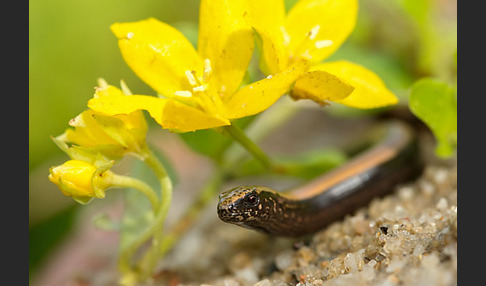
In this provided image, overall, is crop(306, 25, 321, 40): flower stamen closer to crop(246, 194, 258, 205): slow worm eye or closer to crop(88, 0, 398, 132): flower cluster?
crop(88, 0, 398, 132): flower cluster

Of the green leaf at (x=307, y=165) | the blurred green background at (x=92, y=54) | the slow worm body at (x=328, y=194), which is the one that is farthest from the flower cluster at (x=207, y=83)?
the blurred green background at (x=92, y=54)

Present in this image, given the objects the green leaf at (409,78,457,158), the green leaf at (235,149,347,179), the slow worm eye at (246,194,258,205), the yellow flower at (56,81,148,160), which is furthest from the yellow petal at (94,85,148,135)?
the green leaf at (409,78,457,158)

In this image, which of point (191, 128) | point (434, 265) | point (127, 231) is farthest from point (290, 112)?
point (434, 265)

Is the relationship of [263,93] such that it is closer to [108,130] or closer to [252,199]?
[252,199]

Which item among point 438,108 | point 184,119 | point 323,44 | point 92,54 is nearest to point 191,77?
point 184,119

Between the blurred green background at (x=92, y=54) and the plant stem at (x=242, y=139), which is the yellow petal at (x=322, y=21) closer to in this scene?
the plant stem at (x=242, y=139)
